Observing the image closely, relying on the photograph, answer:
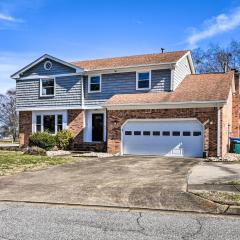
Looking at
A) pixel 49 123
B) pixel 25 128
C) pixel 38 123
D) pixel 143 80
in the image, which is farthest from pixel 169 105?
pixel 25 128

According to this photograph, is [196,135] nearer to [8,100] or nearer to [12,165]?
[12,165]

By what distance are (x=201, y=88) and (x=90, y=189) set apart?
46.9 feet

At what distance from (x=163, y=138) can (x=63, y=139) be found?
7.61 metres

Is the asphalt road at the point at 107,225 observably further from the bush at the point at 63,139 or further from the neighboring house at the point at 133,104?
the bush at the point at 63,139

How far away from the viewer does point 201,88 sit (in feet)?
76.7

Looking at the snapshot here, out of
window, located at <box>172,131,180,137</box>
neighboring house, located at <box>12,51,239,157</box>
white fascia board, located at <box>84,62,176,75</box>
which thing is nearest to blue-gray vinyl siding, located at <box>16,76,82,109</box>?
neighboring house, located at <box>12,51,239,157</box>

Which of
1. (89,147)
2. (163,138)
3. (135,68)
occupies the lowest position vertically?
(89,147)

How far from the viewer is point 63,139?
86.1 feet

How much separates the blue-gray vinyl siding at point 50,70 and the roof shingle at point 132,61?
4.38ft

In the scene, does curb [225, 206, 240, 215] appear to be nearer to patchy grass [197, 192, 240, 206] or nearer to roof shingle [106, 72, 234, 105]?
patchy grass [197, 192, 240, 206]

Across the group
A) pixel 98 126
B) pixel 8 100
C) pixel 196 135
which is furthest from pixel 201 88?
pixel 8 100

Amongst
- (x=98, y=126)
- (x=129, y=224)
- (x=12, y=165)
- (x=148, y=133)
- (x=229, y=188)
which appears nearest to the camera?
(x=129, y=224)

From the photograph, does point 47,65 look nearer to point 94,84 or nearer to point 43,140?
point 94,84

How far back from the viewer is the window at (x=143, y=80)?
24.9m
